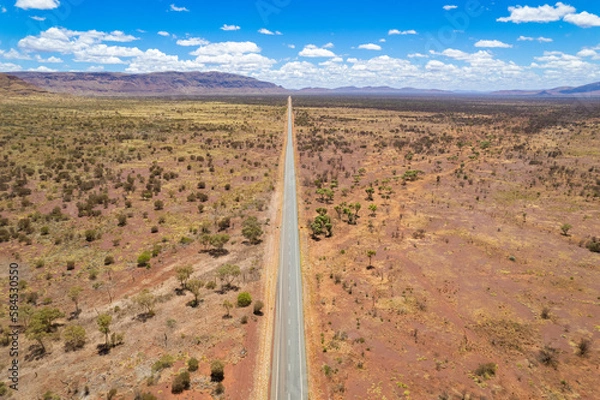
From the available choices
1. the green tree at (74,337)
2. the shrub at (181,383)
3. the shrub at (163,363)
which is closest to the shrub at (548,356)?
the shrub at (181,383)

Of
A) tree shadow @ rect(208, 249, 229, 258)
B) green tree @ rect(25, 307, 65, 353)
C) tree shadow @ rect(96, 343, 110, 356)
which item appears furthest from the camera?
tree shadow @ rect(208, 249, 229, 258)

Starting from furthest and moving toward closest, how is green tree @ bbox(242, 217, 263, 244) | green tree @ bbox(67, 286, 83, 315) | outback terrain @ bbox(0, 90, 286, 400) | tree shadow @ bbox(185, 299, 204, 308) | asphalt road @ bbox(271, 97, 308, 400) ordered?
1. green tree @ bbox(242, 217, 263, 244)
2. tree shadow @ bbox(185, 299, 204, 308)
3. green tree @ bbox(67, 286, 83, 315)
4. outback terrain @ bbox(0, 90, 286, 400)
5. asphalt road @ bbox(271, 97, 308, 400)

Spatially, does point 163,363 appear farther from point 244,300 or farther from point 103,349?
point 244,300

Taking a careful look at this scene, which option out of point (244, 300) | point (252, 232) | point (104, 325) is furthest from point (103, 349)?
point (252, 232)

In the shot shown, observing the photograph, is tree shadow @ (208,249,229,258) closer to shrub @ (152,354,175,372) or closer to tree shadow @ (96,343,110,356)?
tree shadow @ (96,343,110,356)

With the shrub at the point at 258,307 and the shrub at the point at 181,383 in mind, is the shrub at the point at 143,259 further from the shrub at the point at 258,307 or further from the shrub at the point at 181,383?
the shrub at the point at 181,383

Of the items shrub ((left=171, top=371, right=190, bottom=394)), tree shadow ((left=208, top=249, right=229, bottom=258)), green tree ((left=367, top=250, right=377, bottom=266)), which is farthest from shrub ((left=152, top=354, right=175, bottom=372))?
green tree ((left=367, top=250, right=377, bottom=266))

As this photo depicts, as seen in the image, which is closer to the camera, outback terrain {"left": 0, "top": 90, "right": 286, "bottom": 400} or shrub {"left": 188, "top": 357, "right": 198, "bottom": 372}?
outback terrain {"left": 0, "top": 90, "right": 286, "bottom": 400}
